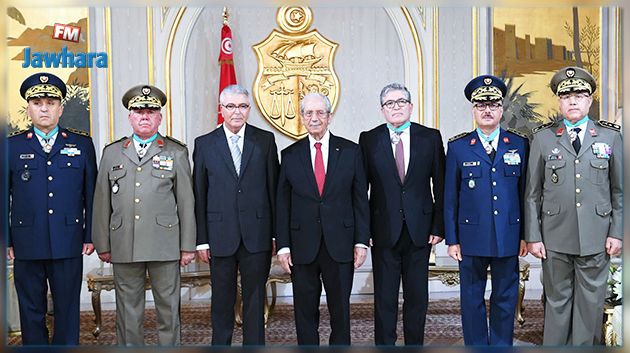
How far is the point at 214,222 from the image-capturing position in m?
3.56

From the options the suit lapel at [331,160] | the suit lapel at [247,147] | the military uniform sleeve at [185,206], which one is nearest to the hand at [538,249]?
the suit lapel at [331,160]

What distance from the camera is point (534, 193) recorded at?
3.59 metres

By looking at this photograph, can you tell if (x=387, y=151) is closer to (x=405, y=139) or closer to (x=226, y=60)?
(x=405, y=139)

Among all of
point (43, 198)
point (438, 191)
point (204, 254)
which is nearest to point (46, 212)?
point (43, 198)

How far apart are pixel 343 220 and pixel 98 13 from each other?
315 cm

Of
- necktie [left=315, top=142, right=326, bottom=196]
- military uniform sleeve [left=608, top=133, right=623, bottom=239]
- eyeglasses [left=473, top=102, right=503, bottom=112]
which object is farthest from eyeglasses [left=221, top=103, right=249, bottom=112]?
military uniform sleeve [left=608, top=133, right=623, bottom=239]

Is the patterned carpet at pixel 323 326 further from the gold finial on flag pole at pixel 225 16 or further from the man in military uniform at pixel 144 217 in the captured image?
the gold finial on flag pole at pixel 225 16

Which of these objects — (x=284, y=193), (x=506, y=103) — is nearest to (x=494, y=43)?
(x=506, y=103)

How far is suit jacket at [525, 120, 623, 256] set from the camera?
3535 mm

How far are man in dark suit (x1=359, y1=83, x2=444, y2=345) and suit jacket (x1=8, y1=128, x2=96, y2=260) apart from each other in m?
1.55

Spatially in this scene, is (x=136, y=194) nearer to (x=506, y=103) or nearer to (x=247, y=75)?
(x=247, y=75)

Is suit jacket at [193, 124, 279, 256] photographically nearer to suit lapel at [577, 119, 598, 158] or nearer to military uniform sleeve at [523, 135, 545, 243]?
military uniform sleeve at [523, 135, 545, 243]

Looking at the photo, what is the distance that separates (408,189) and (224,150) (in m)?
0.96

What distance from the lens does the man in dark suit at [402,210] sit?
3.62m
